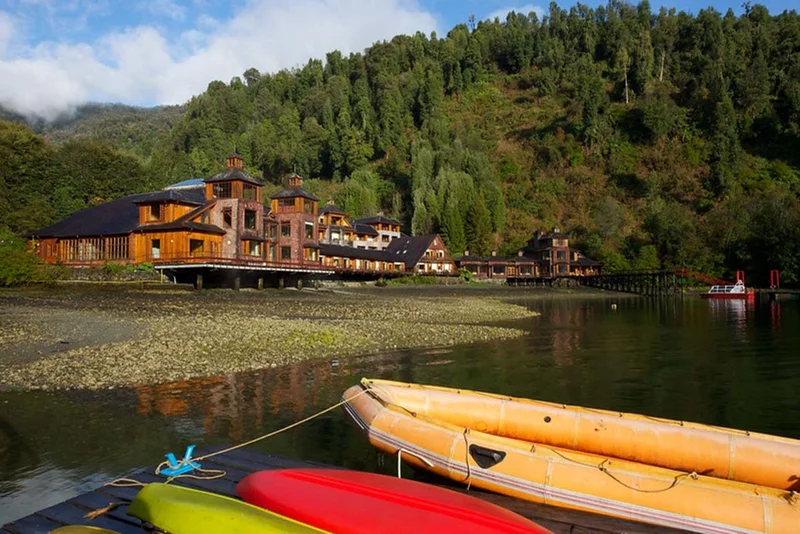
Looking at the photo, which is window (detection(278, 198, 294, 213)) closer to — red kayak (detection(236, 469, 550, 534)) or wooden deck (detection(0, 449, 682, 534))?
wooden deck (detection(0, 449, 682, 534))

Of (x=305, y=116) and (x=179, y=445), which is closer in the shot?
(x=179, y=445)

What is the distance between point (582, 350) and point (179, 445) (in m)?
19.3

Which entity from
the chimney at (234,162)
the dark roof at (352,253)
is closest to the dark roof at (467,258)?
the dark roof at (352,253)

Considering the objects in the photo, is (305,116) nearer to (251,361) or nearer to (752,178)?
(752,178)

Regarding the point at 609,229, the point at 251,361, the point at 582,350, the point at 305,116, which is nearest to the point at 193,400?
the point at 251,361

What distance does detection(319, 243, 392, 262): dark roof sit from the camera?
70.0m

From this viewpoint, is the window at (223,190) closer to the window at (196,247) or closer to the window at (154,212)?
the window at (154,212)

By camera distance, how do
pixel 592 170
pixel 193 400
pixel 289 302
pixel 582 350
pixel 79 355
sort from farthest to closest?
pixel 592 170
pixel 289 302
pixel 582 350
pixel 79 355
pixel 193 400

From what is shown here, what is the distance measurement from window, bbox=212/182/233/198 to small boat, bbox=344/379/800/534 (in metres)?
45.6

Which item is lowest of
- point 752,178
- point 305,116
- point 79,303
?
point 79,303

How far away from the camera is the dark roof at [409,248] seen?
82.1 m

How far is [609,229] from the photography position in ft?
312

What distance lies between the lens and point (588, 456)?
22.9 ft

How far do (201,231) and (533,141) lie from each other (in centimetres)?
9902
